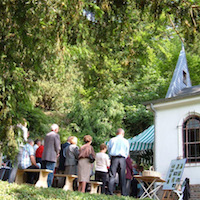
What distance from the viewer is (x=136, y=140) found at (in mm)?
15992

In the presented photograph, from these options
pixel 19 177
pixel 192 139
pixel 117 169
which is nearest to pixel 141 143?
pixel 192 139

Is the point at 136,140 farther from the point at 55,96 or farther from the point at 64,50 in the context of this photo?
the point at 64,50

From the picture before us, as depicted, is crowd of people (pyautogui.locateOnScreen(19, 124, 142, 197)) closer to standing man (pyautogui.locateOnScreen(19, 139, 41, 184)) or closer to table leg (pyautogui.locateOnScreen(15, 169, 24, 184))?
standing man (pyautogui.locateOnScreen(19, 139, 41, 184))

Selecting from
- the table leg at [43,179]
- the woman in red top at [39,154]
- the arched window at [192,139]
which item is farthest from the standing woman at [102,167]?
the arched window at [192,139]

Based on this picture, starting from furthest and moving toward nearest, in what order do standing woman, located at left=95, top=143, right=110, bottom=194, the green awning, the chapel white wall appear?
the green awning
the chapel white wall
standing woman, located at left=95, top=143, right=110, bottom=194

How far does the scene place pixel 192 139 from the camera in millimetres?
14008

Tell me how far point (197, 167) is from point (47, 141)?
6.69 meters

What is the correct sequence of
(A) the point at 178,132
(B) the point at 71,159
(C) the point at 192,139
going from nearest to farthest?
(B) the point at 71,159 → (C) the point at 192,139 → (A) the point at 178,132

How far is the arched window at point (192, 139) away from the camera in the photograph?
1376 cm

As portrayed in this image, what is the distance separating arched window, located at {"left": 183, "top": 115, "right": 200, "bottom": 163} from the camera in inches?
542

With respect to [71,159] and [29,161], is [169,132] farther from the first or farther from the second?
[29,161]

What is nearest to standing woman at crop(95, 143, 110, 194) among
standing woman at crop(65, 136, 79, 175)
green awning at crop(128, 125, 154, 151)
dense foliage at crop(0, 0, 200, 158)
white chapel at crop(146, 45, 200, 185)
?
standing woman at crop(65, 136, 79, 175)

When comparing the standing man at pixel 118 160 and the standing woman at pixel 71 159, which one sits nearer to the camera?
the standing man at pixel 118 160

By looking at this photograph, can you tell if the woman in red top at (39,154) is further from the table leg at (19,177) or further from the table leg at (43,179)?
the table leg at (43,179)
